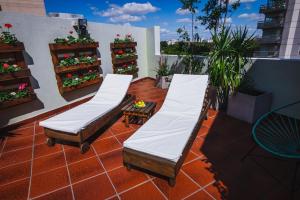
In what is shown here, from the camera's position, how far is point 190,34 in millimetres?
6086

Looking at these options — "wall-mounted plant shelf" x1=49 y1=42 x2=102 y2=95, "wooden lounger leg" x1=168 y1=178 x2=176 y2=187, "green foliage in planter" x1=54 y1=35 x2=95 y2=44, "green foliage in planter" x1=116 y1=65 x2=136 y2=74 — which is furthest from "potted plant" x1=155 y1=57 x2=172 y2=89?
"wooden lounger leg" x1=168 y1=178 x2=176 y2=187

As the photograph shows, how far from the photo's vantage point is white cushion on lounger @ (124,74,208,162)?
204cm

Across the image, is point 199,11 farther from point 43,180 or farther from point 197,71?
point 43,180

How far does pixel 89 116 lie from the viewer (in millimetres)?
3020

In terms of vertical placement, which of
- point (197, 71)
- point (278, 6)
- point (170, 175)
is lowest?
point (170, 175)

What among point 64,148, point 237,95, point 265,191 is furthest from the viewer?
point 237,95

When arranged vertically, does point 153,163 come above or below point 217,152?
above

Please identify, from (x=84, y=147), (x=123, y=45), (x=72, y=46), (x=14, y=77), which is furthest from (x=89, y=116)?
(x=123, y=45)

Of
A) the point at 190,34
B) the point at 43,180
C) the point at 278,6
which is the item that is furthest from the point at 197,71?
the point at 278,6

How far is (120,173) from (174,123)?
1.09m

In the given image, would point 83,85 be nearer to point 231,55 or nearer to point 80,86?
point 80,86

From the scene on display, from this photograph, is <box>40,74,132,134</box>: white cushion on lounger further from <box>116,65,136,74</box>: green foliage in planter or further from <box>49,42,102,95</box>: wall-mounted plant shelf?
<box>116,65,136,74</box>: green foliage in planter

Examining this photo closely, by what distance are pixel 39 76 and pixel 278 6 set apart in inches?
1422

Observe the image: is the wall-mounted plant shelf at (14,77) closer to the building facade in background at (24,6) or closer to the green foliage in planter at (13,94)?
the green foliage in planter at (13,94)
